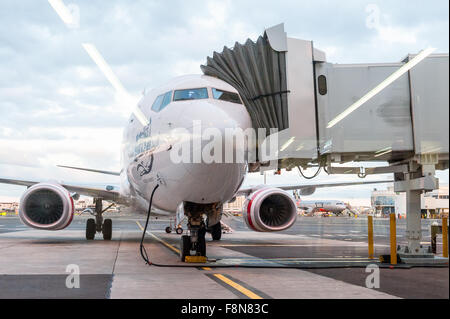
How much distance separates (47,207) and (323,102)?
875 centimetres

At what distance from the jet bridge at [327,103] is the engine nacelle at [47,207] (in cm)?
682

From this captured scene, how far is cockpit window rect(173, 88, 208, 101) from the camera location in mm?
8445

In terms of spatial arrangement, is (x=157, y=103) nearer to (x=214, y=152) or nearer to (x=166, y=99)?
(x=166, y=99)

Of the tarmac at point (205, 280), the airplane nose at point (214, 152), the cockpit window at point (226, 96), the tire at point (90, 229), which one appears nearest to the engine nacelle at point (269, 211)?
the tarmac at point (205, 280)

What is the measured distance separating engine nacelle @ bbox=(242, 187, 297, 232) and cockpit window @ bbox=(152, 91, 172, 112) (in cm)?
300

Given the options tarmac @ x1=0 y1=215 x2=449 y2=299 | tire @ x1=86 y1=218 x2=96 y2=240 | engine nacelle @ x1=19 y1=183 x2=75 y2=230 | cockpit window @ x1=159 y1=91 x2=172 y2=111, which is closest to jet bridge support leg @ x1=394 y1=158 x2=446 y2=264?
tarmac @ x1=0 y1=215 x2=449 y2=299

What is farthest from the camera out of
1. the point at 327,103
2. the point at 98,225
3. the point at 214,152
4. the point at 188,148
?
the point at 98,225

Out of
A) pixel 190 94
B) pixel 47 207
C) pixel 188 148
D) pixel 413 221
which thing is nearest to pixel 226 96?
pixel 190 94

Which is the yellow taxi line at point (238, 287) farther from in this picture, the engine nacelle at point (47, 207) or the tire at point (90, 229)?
the tire at point (90, 229)

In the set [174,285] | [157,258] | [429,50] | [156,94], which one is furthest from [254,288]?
[156,94]

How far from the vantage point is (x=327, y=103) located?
7.78m

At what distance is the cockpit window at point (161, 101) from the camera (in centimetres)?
887

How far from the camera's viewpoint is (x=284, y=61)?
25.6 feet
